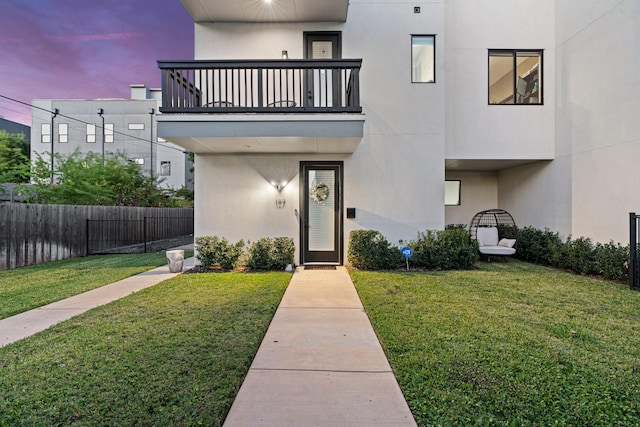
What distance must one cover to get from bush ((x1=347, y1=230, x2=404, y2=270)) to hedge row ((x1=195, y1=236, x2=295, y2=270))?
1.55 metres

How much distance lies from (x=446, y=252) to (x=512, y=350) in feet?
14.0

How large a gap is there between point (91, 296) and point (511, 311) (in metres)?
6.91

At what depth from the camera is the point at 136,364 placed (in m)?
2.82

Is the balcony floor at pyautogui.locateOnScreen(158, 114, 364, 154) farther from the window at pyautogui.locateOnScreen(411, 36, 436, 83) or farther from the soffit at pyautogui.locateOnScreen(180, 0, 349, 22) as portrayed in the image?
the soffit at pyautogui.locateOnScreen(180, 0, 349, 22)

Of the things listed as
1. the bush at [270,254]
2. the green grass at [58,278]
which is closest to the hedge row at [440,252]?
the bush at [270,254]

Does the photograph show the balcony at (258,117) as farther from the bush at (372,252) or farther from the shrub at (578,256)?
the shrub at (578,256)

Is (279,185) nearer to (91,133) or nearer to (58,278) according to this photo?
(58,278)

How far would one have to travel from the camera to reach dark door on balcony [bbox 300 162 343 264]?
7633mm

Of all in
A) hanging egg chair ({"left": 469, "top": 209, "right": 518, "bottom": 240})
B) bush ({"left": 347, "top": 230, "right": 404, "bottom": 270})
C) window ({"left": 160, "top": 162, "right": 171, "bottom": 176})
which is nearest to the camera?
bush ({"left": 347, "top": 230, "right": 404, "bottom": 270})

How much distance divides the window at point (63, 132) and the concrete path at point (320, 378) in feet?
91.8

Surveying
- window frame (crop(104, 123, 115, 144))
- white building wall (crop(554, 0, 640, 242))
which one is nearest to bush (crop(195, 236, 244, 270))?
white building wall (crop(554, 0, 640, 242))

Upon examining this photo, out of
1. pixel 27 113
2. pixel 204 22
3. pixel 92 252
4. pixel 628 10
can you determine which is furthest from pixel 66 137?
pixel 628 10

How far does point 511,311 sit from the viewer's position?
434 centimetres

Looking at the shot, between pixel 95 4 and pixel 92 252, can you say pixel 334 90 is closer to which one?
pixel 92 252
